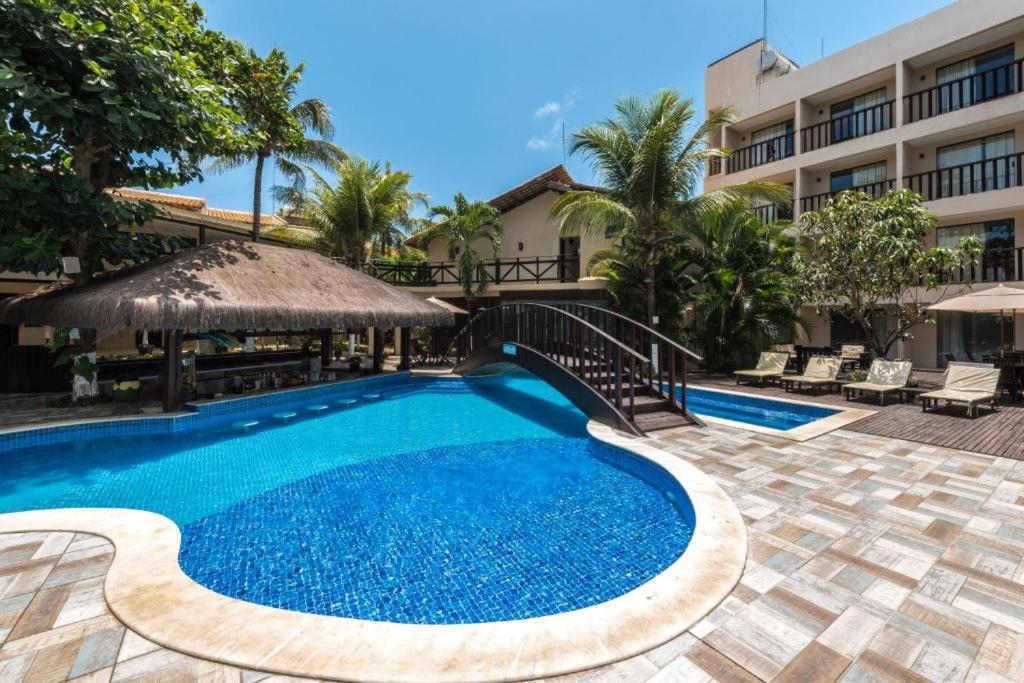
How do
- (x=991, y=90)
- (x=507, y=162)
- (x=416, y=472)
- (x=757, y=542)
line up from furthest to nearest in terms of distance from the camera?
(x=507, y=162) → (x=991, y=90) → (x=416, y=472) → (x=757, y=542)

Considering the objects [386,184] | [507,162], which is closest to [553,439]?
[386,184]

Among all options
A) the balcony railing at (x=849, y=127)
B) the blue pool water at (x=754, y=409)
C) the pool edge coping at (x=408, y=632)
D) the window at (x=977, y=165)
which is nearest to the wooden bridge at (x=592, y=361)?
the blue pool water at (x=754, y=409)

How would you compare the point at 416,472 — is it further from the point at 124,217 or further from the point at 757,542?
the point at 124,217

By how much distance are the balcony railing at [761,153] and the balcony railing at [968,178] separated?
14.7 ft

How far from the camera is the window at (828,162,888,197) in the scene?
52.2 ft

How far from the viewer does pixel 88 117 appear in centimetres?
799

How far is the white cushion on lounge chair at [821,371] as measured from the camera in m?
10.8

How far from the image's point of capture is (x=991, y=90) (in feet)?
45.1

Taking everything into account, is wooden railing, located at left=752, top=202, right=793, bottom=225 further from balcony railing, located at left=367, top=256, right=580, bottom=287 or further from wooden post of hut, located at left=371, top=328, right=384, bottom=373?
wooden post of hut, located at left=371, top=328, right=384, bottom=373

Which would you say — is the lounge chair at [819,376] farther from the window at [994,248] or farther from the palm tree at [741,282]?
the window at [994,248]

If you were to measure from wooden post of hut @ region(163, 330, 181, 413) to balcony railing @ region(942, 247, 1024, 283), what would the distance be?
2040 centimetres

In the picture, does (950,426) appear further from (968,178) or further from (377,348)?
(377,348)

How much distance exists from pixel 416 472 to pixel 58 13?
9.67m

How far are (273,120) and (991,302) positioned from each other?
18.3 metres
